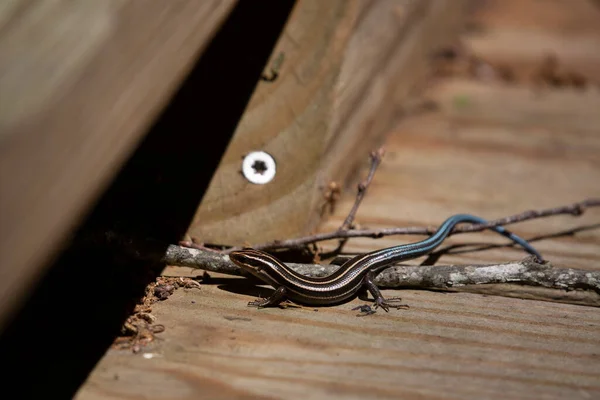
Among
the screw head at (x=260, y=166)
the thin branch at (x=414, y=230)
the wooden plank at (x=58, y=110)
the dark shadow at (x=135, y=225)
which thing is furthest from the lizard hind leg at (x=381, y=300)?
the wooden plank at (x=58, y=110)

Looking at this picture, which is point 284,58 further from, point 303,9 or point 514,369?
point 514,369

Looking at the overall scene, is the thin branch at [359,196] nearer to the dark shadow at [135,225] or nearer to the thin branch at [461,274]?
the thin branch at [461,274]

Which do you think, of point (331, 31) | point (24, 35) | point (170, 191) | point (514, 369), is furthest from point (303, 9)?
point (24, 35)

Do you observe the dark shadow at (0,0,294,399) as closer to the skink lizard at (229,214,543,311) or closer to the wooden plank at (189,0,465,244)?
the wooden plank at (189,0,465,244)

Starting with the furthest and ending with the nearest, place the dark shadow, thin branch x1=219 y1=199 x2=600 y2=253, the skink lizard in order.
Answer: thin branch x1=219 y1=199 x2=600 y2=253 < the skink lizard < the dark shadow

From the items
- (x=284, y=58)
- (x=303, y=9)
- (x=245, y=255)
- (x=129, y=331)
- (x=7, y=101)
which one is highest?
(x=303, y=9)

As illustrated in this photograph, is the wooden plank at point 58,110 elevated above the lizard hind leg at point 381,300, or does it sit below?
above

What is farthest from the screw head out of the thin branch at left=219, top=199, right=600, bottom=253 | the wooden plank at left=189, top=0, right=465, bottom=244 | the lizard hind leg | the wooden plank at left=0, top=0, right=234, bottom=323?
the wooden plank at left=0, top=0, right=234, bottom=323
